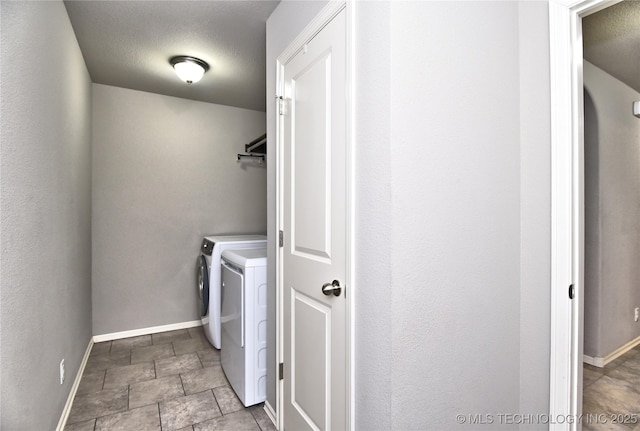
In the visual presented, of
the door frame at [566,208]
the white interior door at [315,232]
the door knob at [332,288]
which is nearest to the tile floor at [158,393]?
the white interior door at [315,232]

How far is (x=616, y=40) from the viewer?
223cm

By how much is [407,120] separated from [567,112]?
2.40ft

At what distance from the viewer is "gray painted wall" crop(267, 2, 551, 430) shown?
115 centimetres

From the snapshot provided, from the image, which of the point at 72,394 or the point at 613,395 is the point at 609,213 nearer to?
the point at 613,395

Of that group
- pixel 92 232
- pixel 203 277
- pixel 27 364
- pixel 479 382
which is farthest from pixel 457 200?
pixel 92 232

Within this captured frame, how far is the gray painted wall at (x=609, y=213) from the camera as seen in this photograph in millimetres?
2709

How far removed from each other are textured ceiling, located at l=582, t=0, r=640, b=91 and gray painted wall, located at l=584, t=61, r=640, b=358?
0.09 meters

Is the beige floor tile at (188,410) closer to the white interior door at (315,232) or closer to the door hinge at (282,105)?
the white interior door at (315,232)

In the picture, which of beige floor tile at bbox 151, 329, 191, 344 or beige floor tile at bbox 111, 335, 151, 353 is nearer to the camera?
beige floor tile at bbox 111, 335, 151, 353

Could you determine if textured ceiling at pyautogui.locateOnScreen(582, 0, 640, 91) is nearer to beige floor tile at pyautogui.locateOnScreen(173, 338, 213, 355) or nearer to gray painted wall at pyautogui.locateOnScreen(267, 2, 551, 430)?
gray painted wall at pyautogui.locateOnScreen(267, 2, 551, 430)

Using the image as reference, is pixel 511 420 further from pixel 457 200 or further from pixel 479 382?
pixel 457 200

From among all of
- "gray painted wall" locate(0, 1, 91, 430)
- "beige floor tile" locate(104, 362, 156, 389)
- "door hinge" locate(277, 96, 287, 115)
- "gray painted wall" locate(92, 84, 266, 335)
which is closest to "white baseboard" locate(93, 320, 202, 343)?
"gray painted wall" locate(92, 84, 266, 335)

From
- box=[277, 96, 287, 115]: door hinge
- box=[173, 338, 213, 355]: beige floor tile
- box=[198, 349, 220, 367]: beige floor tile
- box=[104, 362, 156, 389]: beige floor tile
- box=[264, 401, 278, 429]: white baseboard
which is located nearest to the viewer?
box=[277, 96, 287, 115]: door hinge

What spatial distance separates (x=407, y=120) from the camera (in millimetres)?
1161
